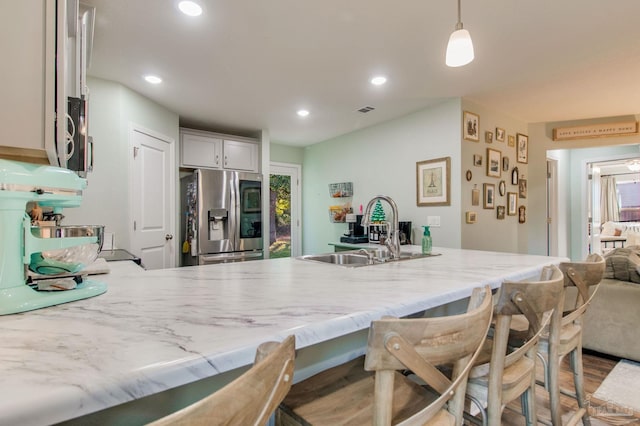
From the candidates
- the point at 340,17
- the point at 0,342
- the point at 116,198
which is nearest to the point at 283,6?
the point at 340,17

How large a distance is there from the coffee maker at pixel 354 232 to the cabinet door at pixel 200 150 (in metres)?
1.90

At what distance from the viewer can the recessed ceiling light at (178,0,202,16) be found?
5.86 ft

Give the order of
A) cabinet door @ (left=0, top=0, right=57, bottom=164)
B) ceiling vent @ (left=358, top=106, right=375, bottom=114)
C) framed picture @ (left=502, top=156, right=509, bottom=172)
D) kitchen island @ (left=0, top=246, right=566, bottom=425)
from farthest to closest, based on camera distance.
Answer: framed picture @ (left=502, top=156, right=509, bottom=172)
ceiling vent @ (left=358, top=106, right=375, bottom=114)
cabinet door @ (left=0, top=0, right=57, bottom=164)
kitchen island @ (left=0, top=246, right=566, bottom=425)

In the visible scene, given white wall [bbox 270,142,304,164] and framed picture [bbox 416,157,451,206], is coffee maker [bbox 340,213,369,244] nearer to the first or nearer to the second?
framed picture [bbox 416,157,451,206]

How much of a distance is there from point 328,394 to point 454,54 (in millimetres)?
1520

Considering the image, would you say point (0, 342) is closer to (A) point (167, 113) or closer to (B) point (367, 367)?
(B) point (367, 367)

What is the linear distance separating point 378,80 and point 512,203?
245 cm

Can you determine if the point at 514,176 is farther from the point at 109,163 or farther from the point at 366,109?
the point at 109,163

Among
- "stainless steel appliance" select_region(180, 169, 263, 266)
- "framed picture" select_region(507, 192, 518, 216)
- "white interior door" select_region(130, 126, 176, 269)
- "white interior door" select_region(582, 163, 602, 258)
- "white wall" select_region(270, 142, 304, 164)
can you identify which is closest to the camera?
"white interior door" select_region(130, 126, 176, 269)

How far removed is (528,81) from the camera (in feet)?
9.47

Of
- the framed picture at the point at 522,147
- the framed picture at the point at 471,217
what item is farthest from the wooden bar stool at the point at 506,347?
the framed picture at the point at 522,147

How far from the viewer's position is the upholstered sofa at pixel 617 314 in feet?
7.67

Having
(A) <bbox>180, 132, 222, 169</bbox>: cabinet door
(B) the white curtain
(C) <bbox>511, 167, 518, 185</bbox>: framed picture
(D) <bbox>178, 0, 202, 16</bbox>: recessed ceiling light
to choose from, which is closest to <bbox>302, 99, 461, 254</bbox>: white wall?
(C) <bbox>511, 167, 518, 185</bbox>: framed picture

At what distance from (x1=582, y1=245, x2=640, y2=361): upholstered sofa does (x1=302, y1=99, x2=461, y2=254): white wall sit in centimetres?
119
